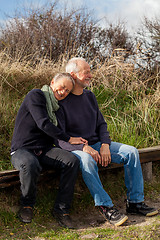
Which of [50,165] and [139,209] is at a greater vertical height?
[50,165]

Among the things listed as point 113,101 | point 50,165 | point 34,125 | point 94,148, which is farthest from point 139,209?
point 113,101

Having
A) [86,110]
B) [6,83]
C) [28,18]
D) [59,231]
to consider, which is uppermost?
[28,18]

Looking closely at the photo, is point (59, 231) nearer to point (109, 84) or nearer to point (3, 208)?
point (3, 208)

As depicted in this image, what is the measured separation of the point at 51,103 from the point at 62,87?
197 mm

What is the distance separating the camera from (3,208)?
9.75 ft

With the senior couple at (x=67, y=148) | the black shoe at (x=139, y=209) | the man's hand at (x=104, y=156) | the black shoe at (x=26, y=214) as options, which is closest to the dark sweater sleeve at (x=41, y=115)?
the senior couple at (x=67, y=148)

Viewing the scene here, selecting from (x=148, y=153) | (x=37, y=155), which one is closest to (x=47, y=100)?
(x=37, y=155)

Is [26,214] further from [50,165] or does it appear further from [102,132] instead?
[102,132]

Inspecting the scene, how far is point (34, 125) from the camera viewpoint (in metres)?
3.01

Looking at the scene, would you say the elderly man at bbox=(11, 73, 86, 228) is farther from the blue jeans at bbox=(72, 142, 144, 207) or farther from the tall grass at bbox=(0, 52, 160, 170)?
the tall grass at bbox=(0, 52, 160, 170)

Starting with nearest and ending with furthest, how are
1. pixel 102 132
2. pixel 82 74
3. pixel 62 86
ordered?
pixel 62 86 < pixel 82 74 < pixel 102 132

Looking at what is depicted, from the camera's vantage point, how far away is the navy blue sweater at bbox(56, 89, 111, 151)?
10.7 ft

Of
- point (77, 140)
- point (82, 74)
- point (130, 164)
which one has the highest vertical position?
point (82, 74)

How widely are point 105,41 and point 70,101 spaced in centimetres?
803
